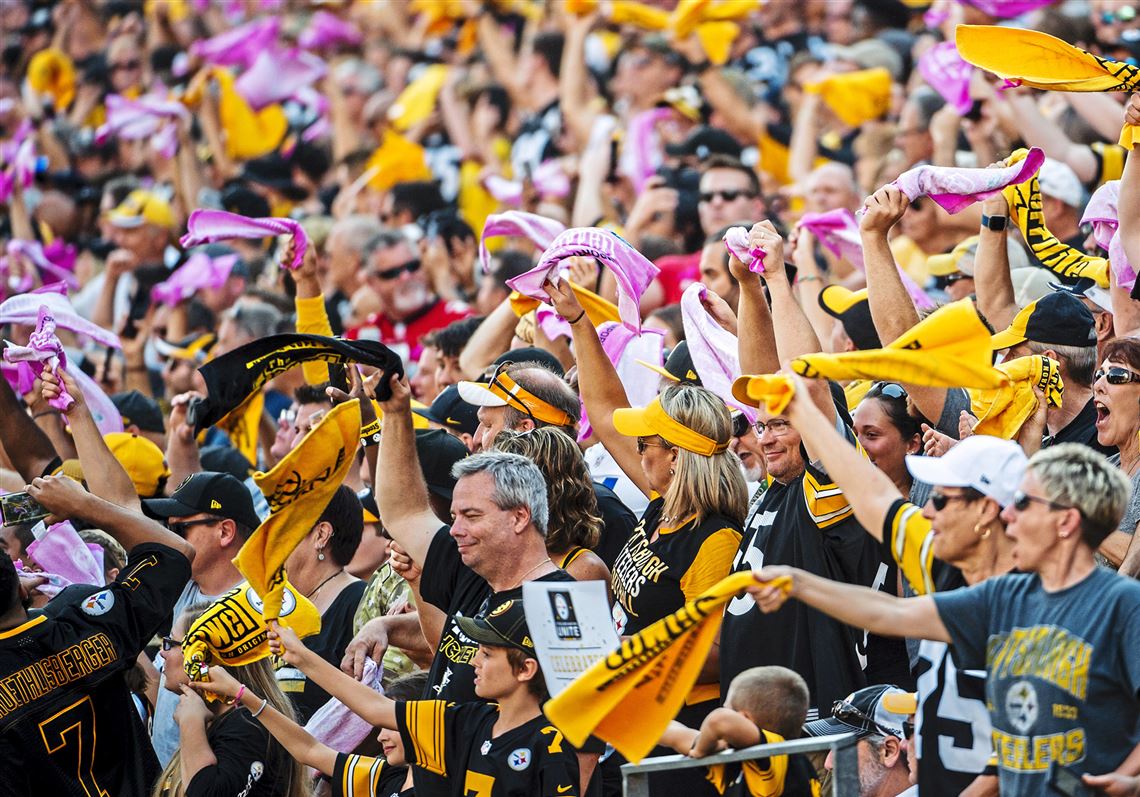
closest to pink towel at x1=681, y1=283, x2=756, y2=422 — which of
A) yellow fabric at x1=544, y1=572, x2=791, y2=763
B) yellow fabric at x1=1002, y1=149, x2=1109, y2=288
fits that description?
yellow fabric at x1=1002, y1=149, x2=1109, y2=288

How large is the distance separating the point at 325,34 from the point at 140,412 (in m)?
8.75

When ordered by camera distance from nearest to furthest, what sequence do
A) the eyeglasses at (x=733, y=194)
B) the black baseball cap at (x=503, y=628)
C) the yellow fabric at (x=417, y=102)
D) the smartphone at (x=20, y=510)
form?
1. the black baseball cap at (x=503, y=628)
2. the smartphone at (x=20, y=510)
3. the eyeglasses at (x=733, y=194)
4. the yellow fabric at (x=417, y=102)

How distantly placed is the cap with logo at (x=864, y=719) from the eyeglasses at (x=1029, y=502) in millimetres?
1165

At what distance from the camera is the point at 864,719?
198 inches

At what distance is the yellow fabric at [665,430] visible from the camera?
570 centimetres

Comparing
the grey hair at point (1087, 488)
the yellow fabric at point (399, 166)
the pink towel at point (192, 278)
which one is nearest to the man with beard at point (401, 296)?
the pink towel at point (192, 278)

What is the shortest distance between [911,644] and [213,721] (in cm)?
225

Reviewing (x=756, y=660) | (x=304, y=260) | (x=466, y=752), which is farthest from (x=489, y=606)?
(x=304, y=260)

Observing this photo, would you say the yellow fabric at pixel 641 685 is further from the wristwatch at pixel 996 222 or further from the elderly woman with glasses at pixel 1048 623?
the wristwatch at pixel 996 222

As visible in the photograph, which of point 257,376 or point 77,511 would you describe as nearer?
point 257,376

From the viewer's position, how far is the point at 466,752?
4.84 m

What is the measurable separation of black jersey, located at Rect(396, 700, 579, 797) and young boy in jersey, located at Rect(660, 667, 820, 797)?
1.17 feet

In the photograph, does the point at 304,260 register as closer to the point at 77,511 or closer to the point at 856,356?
the point at 77,511

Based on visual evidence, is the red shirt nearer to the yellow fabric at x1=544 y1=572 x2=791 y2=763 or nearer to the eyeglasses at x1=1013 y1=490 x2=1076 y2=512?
the yellow fabric at x1=544 y1=572 x2=791 y2=763
